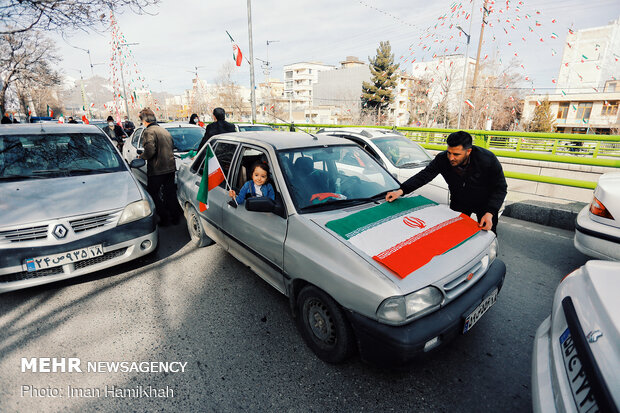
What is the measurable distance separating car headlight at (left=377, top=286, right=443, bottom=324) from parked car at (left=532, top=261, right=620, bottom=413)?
58cm

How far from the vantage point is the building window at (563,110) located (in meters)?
39.8

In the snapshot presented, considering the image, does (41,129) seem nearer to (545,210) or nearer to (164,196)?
(164,196)

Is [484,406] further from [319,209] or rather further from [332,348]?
[319,209]

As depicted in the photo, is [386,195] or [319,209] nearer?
[319,209]

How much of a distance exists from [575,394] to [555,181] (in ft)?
21.1

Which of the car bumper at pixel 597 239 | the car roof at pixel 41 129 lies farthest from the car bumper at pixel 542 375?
the car roof at pixel 41 129

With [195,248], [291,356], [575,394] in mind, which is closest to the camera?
[575,394]

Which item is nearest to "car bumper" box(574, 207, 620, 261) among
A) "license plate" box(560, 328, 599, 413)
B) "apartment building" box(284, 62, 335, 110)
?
"license plate" box(560, 328, 599, 413)

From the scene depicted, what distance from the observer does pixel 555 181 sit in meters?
6.14

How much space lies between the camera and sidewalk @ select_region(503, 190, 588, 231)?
5125 millimetres

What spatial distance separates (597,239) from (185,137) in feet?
25.0

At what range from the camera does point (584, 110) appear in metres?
38.8

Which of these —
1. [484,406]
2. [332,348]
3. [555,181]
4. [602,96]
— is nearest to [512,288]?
[484,406]

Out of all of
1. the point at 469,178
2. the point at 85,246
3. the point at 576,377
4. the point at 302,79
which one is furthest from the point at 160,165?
the point at 302,79
